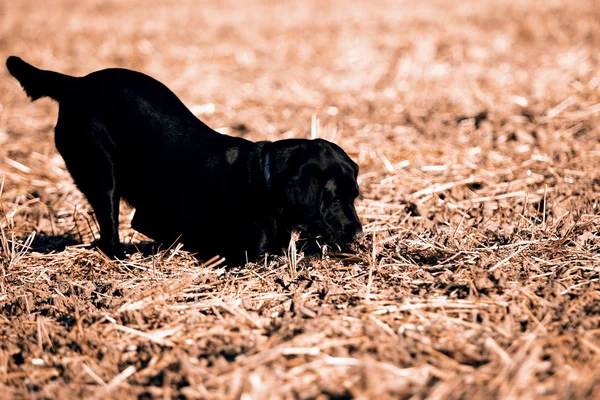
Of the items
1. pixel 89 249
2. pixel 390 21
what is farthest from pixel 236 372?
pixel 390 21

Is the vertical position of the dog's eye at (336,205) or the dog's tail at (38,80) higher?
the dog's tail at (38,80)

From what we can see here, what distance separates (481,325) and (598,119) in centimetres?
495

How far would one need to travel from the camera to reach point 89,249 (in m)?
4.92

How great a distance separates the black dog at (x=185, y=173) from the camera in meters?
4.34

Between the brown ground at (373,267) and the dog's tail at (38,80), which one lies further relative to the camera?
the dog's tail at (38,80)

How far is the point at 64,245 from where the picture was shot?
521 cm

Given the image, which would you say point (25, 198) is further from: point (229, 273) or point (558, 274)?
point (558, 274)

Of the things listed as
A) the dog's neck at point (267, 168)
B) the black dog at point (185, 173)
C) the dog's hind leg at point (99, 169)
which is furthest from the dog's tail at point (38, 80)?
the dog's neck at point (267, 168)

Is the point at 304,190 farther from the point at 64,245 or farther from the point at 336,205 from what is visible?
the point at 64,245

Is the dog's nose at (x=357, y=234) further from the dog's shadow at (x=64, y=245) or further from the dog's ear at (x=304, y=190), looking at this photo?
the dog's shadow at (x=64, y=245)

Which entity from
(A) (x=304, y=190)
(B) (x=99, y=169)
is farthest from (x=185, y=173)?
(A) (x=304, y=190)

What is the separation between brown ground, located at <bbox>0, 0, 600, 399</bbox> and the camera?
3027 millimetres

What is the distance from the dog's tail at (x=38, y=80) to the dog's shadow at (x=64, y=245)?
1.07m

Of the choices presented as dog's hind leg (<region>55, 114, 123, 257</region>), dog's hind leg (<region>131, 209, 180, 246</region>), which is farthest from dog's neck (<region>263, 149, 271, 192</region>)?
dog's hind leg (<region>55, 114, 123, 257</region>)
